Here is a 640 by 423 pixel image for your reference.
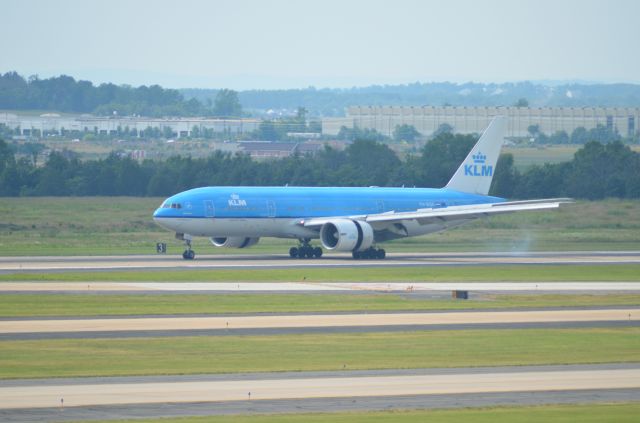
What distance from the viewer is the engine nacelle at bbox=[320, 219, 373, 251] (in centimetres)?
6794

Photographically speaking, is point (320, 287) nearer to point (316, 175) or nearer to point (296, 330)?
point (296, 330)

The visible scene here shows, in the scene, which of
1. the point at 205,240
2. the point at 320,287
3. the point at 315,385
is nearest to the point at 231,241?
the point at 205,240

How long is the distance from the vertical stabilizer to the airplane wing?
5713 mm

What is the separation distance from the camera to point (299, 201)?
69938mm

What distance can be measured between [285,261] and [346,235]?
3745 mm

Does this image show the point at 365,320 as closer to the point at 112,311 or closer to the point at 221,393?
the point at 112,311

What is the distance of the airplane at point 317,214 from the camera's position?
66875 mm

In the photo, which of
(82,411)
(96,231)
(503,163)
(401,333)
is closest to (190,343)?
(401,333)

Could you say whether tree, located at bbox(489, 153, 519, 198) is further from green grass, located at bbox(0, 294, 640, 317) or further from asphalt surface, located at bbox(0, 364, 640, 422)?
asphalt surface, located at bbox(0, 364, 640, 422)

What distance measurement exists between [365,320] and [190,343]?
7.37 meters

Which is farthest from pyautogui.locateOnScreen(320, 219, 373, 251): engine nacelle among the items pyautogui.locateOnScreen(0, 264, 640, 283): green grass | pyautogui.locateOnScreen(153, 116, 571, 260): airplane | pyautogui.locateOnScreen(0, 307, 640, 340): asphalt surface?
pyautogui.locateOnScreen(0, 307, 640, 340): asphalt surface

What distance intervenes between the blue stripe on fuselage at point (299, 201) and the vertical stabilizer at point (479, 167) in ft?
4.32

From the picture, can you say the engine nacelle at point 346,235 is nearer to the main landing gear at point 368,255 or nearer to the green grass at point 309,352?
the main landing gear at point 368,255

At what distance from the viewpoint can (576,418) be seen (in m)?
26.1
